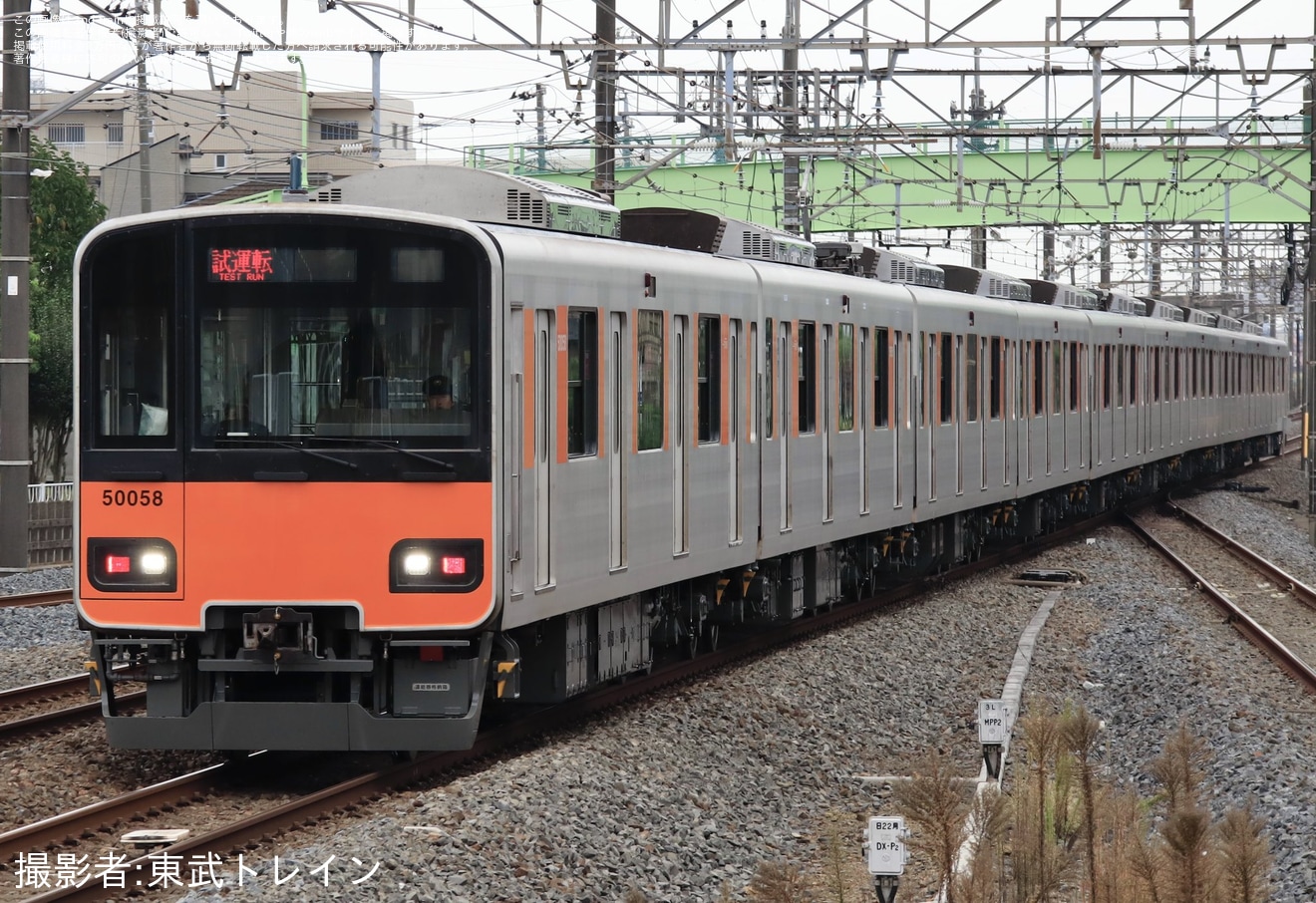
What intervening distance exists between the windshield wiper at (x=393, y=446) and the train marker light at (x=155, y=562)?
864 millimetres

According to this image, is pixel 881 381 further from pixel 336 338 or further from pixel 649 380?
pixel 336 338

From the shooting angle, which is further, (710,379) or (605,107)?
(605,107)

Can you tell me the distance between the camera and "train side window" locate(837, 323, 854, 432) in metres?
14.4

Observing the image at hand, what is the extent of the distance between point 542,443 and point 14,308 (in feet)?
36.9

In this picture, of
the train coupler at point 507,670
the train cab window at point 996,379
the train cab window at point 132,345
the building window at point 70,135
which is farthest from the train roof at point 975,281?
the building window at point 70,135

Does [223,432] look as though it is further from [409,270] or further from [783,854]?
[783,854]

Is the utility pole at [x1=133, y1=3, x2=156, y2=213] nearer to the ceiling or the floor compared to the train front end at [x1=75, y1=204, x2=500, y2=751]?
nearer to the ceiling

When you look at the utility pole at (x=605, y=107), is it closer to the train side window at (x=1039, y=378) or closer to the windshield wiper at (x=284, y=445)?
the train side window at (x=1039, y=378)

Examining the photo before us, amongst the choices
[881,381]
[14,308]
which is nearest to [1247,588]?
[881,381]

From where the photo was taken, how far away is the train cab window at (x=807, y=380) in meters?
13.5

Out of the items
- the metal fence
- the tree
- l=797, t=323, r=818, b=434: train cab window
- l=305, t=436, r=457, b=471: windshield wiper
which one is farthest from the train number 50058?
the tree

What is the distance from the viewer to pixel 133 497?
8641 mm

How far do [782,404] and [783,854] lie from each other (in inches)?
207

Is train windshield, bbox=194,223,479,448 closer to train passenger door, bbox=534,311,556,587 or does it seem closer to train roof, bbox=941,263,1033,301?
train passenger door, bbox=534,311,556,587
